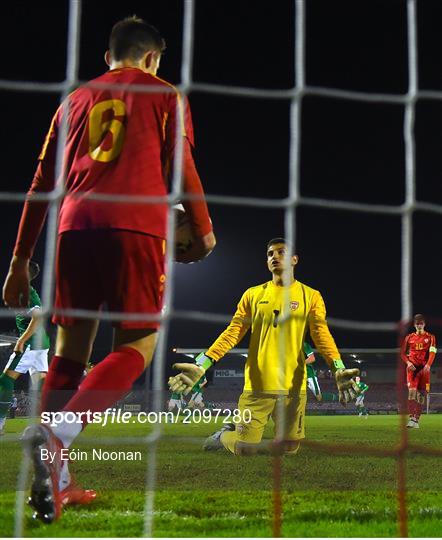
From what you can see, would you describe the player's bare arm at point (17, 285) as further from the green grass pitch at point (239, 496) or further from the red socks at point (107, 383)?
the green grass pitch at point (239, 496)

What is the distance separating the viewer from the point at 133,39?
8.68 ft

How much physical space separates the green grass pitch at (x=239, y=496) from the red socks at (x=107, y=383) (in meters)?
0.11

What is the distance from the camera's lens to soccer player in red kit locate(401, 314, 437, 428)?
25.7 feet

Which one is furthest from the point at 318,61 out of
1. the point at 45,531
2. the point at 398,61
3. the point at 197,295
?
the point at 197,295

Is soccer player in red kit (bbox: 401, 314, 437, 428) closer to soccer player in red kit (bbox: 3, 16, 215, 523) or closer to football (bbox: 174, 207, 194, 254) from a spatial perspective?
football (bbox: 174, 207, 194, 254)

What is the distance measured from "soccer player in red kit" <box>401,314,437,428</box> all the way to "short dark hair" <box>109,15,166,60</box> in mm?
5589

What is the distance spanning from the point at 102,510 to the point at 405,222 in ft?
5.07

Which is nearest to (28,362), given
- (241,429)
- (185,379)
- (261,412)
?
(241,429)

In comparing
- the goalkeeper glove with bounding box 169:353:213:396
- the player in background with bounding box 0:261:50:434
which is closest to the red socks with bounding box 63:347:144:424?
the goalkeeper glove with bounding box 169:353:213:396

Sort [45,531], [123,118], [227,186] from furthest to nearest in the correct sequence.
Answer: [227,186]
[123,118]
[45,531]

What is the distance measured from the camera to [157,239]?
2.46m

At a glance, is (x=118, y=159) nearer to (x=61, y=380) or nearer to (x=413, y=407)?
(x=61, y=380)

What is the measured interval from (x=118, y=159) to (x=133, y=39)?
0.47 meters

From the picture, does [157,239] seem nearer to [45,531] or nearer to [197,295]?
[45,531]
